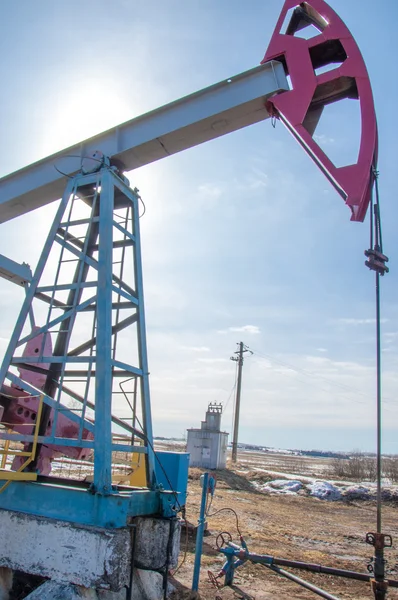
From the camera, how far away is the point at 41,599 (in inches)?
137

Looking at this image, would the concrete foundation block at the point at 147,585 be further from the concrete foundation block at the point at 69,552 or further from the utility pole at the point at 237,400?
the utility pole at the point at 237,400

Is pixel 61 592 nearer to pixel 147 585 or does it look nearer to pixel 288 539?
pixel 147 585

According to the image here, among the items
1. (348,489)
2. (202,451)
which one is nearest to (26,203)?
(348,489)

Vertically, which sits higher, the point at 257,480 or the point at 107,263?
the point at 107,263

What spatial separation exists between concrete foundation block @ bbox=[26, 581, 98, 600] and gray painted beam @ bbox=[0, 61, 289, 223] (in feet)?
14.5

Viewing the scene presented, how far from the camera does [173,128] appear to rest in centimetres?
555

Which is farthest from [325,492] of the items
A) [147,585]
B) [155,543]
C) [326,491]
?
[155,543]

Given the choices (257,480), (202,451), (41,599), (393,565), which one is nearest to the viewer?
(41,599)

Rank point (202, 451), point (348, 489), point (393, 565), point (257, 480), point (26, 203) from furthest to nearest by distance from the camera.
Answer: point (202, 451) < point (257, 480) < point (348, 489) < point (393, 565) < point (26, 203)

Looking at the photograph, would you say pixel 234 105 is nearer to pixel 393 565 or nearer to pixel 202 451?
pixel 393 565

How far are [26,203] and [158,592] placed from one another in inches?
195

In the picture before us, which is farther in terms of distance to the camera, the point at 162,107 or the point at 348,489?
the point at 348,489

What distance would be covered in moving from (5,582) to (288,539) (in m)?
5.64

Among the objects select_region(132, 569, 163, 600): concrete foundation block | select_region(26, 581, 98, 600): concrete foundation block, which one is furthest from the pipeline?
select_region(26, 581, 98, 600): concrete foundation block
